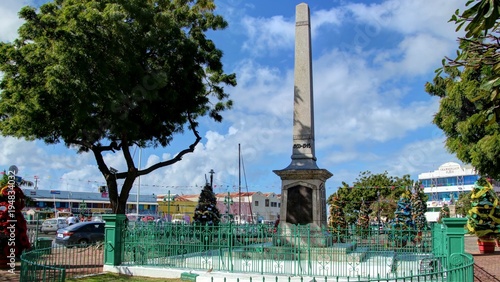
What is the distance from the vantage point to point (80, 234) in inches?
882

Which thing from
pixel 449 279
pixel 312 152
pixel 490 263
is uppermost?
pixel 312 152

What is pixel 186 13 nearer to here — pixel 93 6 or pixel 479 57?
pixel 93 6

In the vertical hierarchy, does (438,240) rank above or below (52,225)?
above

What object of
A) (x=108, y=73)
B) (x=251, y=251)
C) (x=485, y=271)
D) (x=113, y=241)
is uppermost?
(x=108, y=73)

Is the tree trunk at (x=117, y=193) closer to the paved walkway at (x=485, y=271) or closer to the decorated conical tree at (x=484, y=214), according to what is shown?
the paved walkway at (x=485, y=271)

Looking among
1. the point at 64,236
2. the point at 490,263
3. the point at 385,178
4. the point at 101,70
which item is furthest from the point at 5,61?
the point at 385,178

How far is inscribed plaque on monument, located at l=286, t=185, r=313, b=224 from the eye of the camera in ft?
46.5

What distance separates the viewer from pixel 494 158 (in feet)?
64.5

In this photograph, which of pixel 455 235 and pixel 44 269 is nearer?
pixel 44 269

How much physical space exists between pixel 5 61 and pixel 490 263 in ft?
60.6

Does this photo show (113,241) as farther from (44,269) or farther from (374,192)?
(374,192)

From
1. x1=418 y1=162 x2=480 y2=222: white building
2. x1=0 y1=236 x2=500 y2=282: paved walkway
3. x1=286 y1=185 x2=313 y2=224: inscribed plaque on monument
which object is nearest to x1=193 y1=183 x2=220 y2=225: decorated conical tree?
x1=286 y1=185 x2=313 y2=224: inscribed plaque on monument

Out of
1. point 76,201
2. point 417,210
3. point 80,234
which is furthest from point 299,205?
point 76,201

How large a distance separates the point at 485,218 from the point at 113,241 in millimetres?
15893
